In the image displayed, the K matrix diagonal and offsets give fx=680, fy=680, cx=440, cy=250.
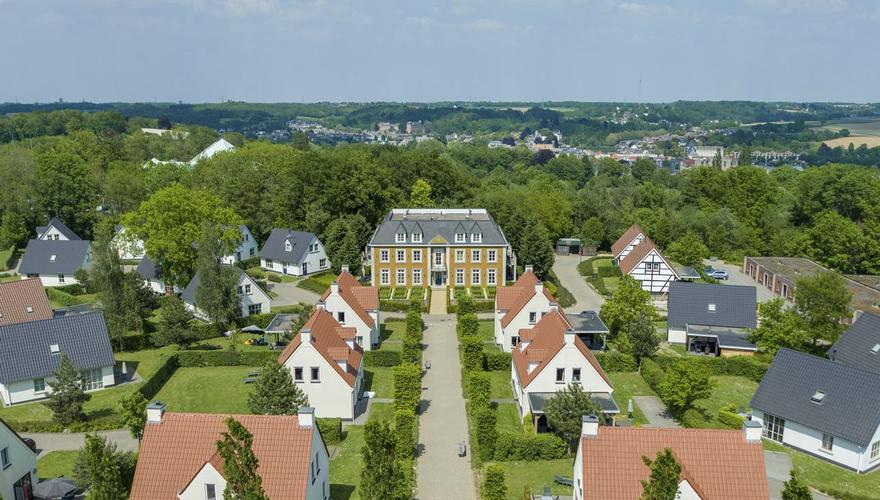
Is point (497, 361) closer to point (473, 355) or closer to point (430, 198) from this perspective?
point (473, 355)

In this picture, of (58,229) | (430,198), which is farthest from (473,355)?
(58,229)

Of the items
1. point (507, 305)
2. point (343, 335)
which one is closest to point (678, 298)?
point (507, 305)

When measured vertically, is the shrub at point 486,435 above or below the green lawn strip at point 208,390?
above

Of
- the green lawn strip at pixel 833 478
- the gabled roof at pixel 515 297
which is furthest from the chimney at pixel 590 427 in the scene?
the gabled roof at pixel 515 297

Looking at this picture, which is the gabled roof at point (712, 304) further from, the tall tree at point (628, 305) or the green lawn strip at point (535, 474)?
the green lawn strip at point (535, 474)

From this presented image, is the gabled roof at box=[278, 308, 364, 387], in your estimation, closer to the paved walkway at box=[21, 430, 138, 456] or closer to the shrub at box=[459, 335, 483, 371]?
the shrub at box=[459, 335, 483, 371]

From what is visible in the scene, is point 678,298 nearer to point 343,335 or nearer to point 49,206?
point 343,335
